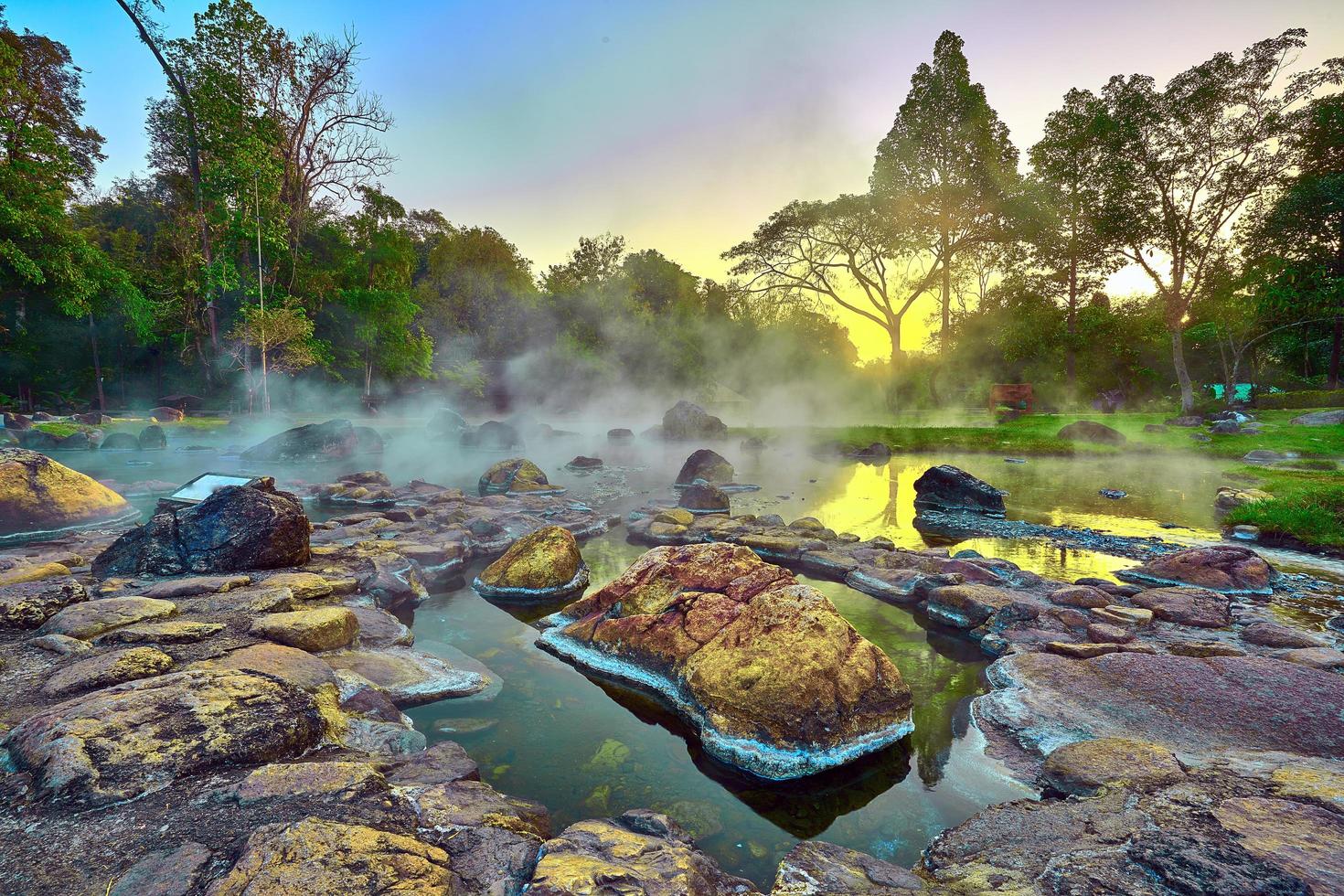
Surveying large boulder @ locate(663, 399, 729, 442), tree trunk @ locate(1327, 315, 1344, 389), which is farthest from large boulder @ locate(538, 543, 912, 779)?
tree trunk @ locate(1327, 315, 1344, 389)

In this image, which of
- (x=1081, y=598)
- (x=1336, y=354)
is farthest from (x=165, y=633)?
(x=1336, y=354)

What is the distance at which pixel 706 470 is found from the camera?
1591 centimetres

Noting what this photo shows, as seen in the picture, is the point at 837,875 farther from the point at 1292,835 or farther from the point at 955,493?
the point at 955,493

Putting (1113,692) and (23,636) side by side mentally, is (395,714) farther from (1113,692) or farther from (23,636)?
(1113,692)

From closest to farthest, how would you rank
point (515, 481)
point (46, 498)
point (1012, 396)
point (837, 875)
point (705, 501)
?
point (837, 875)
point (46, 498)
point (705, 501)
point (515, 481)
point (1012, 396)

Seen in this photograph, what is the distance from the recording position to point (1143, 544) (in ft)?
29.7

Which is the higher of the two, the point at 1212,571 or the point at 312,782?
the point at 312,782

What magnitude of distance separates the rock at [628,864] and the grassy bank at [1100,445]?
21770mm

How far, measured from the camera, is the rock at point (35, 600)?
415cm

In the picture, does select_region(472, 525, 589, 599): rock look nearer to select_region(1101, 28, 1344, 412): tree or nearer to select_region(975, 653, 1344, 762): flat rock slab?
select_region(975, 653, 1344, 762): flat rock slab

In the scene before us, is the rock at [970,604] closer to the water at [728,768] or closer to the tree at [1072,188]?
the water at [728,768]

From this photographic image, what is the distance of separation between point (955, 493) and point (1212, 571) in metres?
5.59

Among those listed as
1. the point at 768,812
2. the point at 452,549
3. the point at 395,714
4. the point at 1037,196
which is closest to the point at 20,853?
the point at 395,714

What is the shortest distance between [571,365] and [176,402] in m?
23.8
